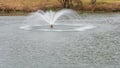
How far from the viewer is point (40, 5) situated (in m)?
66.7

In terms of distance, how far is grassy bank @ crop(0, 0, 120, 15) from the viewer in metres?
63.5

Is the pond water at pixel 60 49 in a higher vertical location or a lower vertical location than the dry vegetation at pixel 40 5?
higher

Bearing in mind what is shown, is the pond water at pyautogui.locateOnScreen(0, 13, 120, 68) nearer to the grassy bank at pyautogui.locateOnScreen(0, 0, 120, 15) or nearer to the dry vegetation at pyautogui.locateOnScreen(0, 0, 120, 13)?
the grassy bank at pyautogui.locateOnScreen(0, 0, 120, 15)

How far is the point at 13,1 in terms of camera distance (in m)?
69.6

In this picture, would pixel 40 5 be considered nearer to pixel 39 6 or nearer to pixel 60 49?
pixel 39 6

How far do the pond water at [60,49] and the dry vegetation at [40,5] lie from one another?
1016 inches

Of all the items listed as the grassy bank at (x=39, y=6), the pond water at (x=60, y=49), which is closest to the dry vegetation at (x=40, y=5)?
the grassy bank at (x=39, y=6)

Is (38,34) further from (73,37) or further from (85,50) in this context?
(85,50)

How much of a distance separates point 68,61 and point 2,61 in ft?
11.5

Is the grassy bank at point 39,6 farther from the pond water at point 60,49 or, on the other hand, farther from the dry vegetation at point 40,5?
the pond water at point 60,49

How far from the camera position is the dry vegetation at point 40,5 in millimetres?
64125

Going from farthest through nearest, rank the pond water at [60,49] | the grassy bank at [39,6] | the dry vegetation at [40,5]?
1. the dry vegetation at [40,5]
2. the grassy bank at [39,6]
3. the pond water at [60,49]

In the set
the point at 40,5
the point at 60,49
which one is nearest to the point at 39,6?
the point at 40,5

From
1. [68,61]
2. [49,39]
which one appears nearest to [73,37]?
[49,39]
